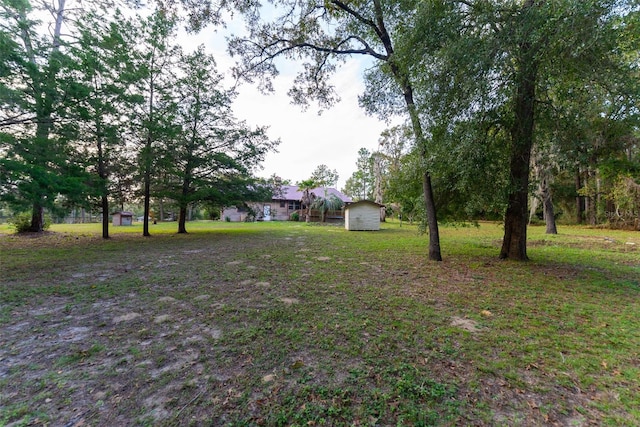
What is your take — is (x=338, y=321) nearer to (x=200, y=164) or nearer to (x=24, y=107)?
(x=24, y=107)

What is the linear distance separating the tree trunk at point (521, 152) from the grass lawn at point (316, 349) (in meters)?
1.49

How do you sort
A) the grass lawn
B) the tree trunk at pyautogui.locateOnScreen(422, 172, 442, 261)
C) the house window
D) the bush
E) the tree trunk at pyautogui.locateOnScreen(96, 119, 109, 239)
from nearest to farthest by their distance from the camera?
the grass lawn, the tree trunk at pyautogui.locateOnScreen(422, 172, 442, 261), the tree trunk at pyautogui.locateOnScreen(96, 119, 109, 239), the bush, the house window

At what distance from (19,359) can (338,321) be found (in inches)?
110

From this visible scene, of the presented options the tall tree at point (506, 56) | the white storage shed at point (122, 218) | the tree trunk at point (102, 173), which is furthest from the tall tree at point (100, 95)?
the white storage shed at point (122, 218)

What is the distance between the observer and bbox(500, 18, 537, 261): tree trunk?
4148mm

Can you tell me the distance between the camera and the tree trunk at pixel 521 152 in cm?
415

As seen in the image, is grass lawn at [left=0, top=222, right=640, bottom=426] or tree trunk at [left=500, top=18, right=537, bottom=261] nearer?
grass lawn at [left=0, top=222, right=640, bottom=426]

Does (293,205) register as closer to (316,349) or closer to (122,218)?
(122,218)

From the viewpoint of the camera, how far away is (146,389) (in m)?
1.73

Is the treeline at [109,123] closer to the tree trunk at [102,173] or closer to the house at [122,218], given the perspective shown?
the tree trunk at [102,173]

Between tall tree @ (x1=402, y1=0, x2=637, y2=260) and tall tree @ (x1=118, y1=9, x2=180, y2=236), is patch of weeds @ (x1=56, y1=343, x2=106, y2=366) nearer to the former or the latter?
tall tree @ (x1=402, y1=0, x2=637, y2=260)

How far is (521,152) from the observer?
213 inches

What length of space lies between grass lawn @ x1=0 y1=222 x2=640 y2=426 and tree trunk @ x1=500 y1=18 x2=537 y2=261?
1494mm

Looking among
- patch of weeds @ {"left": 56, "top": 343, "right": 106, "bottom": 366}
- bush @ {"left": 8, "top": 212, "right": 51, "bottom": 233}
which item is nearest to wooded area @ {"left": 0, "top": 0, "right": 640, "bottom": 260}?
bush @ {"left": 8, "top": 212, "right": 51, "bottom": 233}
